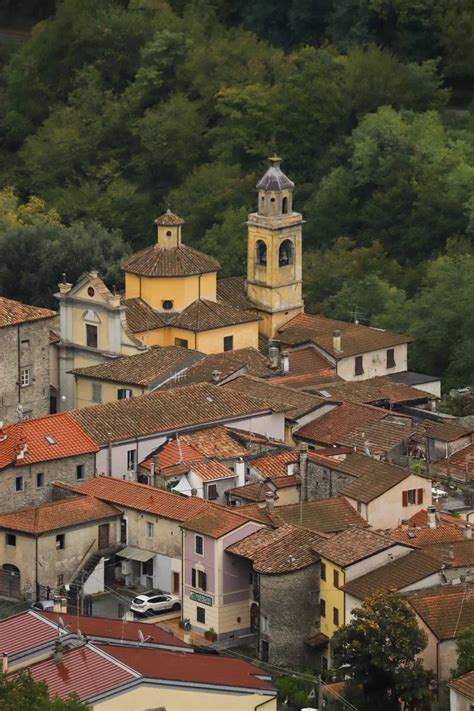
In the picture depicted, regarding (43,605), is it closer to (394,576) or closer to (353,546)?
(353,546)

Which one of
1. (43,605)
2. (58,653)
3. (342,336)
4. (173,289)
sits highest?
(58,653)

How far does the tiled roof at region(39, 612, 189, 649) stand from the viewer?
208 feet

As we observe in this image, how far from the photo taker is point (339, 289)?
103 m

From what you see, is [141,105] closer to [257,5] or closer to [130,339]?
[257,5]

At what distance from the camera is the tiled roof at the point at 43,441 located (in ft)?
253

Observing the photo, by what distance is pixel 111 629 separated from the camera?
64.5m

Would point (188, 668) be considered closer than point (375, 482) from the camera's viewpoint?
Yes

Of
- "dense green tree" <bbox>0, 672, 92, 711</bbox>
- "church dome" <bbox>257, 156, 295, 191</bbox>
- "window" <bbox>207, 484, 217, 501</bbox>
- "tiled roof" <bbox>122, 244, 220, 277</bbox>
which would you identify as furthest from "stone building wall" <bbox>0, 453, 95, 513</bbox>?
"dense green tree" <bbox>0, 672, 92, 711</bbox>

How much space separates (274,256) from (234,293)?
6.14ft

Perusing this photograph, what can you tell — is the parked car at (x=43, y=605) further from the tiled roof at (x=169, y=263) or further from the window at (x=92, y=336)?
the tiled roof at (x=169, y=263)

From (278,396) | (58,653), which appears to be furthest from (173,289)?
(58,653)

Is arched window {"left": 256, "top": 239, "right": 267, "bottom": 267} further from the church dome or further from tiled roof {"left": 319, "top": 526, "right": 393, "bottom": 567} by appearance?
tiled roof {"left": 319, "top": 526, "right": 393, "bottom": 567}

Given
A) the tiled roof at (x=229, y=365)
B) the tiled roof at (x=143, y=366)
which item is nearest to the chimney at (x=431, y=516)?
the tiled roof at (x=143, y=366)

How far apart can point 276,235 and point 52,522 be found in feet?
77.3
